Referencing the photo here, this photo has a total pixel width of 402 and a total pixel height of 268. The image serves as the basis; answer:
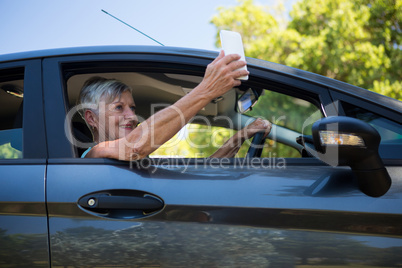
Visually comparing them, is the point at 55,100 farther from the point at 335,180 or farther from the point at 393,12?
the point at 393,12

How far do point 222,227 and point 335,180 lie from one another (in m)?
0.47

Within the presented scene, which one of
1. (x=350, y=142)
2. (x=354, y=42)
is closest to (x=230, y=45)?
(x=350, y=142)

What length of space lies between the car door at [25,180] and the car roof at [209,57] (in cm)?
6

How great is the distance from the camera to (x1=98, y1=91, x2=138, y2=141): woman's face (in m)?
2.19

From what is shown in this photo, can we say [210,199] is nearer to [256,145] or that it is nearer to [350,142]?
[350,142]

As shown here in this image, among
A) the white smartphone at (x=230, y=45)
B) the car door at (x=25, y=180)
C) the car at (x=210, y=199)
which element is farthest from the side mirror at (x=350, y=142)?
the car door at (x=25, y=180)

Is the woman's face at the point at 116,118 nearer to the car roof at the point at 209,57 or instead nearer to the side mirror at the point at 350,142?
the car roof at the point at 209,57

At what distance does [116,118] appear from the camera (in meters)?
2.21

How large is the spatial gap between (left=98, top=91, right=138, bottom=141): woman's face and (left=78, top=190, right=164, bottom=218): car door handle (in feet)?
2.27

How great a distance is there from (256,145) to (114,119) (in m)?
0.78

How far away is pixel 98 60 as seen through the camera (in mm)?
1844

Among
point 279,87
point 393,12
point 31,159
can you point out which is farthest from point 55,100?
point 393,12

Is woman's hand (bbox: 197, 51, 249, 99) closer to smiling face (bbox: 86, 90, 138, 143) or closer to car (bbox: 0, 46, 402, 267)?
car (bbox: 0, 46, 402, 267)

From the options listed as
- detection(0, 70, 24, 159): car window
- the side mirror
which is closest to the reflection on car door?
the side mirror
